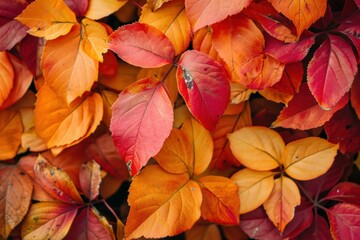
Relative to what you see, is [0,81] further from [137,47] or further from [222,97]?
[222,97]

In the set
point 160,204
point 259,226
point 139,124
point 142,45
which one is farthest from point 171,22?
point 259,226

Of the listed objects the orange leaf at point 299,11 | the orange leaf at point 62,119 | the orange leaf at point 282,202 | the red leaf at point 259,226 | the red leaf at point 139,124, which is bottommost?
the red leaf at point 259,226

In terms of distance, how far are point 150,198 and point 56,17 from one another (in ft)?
1.18

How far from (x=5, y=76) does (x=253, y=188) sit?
1.67ft

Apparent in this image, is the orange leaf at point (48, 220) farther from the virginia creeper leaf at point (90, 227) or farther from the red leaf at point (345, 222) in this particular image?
the red leaf at point (345, 222)

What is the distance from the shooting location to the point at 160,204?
89 centimetres

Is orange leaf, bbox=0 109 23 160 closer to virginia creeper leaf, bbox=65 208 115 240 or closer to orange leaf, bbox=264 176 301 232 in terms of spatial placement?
virginia creeper leaf, bbox=65 208 115 240

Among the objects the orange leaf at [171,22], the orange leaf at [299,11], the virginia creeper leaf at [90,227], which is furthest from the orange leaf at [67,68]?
the orange leaf at [299,11]

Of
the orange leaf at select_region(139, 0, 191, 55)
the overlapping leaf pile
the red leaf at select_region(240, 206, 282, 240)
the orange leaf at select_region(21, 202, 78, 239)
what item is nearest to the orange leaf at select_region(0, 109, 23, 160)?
the overlapping leaf pile

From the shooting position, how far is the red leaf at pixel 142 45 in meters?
0.83

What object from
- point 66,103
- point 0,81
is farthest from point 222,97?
point 0,81

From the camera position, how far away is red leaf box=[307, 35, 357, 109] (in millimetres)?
819

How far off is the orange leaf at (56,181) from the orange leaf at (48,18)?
0.82ft

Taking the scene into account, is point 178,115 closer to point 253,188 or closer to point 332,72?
point 253,188
